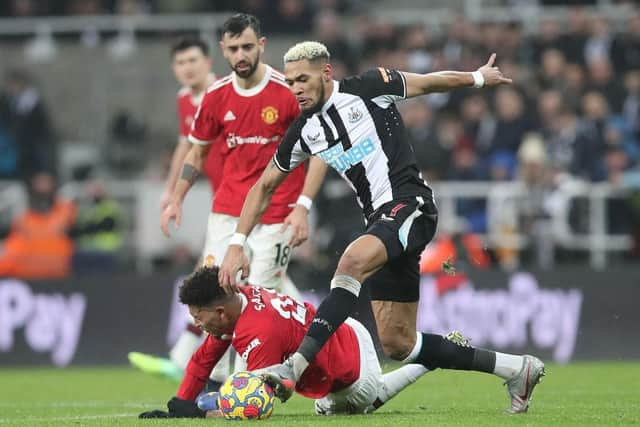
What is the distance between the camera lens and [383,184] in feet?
29.4

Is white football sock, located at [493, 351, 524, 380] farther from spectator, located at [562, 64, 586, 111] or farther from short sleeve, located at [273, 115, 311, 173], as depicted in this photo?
spectator, located at [562, 64, 586, 111]

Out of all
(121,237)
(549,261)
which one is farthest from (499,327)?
(121,237)

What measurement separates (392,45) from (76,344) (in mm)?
7318

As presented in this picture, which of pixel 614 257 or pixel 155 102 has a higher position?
pixel 155 102

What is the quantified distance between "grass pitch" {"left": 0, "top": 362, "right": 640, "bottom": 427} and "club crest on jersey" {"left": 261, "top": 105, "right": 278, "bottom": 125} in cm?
221

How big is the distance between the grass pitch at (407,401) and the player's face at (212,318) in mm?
607

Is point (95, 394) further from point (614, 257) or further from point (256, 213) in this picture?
point (614, 257)

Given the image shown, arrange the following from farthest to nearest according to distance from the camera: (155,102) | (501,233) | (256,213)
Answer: (155,102) → (501,233) → (256,213)

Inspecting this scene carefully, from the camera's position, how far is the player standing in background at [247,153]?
34.3 ft

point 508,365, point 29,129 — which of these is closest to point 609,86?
point 29,129

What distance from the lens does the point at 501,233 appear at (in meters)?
18.0

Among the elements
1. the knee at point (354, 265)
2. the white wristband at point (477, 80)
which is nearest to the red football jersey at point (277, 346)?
the knee at point (354, 265)

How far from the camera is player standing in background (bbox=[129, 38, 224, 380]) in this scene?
1128cm

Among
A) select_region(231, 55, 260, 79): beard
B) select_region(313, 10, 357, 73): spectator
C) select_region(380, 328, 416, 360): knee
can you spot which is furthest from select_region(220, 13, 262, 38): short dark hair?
select_region(313, 10, 357, 73): spectator
